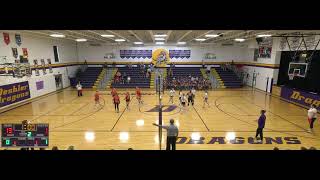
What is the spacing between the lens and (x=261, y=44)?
24000mm

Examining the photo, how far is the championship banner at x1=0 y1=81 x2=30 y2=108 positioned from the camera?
15.3 meters

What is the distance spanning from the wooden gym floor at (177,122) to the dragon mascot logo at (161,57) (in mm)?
13087

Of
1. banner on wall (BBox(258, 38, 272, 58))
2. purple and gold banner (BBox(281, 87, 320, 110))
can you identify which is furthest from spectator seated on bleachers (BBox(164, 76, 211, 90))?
purple and gold banner (BBox(281, 87, 320, 110))

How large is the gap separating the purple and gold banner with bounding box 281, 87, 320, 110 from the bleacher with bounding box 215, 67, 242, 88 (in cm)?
808

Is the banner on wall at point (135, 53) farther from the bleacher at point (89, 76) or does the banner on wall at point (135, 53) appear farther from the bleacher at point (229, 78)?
the bleacher at point (229, 78)

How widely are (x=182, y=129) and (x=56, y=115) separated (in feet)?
28.6

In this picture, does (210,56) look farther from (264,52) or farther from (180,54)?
(264,52)

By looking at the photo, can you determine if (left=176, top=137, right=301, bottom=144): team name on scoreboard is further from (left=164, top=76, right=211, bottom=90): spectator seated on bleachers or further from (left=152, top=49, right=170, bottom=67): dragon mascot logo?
(left=152, top=49, right=170, bottom=67): dragon mascot logo

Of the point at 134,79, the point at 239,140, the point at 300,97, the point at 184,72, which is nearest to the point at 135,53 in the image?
the point at 134,79

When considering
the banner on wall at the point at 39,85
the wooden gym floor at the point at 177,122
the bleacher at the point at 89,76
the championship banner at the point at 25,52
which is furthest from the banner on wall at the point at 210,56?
the championship banner at the point at 25,52

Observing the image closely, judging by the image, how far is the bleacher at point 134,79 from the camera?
2702cm
